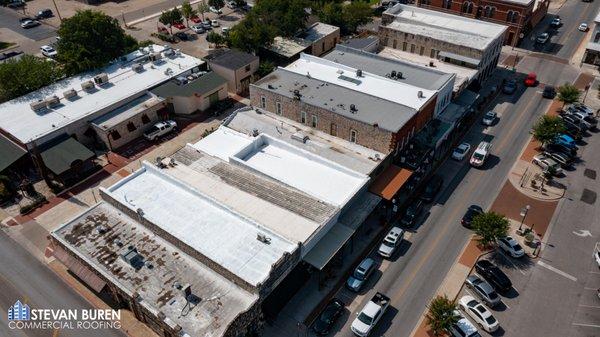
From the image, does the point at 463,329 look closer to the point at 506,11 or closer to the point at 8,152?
the point at 8,152

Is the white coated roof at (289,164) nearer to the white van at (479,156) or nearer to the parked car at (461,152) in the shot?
the parked car at (461,152)

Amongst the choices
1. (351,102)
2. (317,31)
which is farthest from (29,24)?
(351,102)

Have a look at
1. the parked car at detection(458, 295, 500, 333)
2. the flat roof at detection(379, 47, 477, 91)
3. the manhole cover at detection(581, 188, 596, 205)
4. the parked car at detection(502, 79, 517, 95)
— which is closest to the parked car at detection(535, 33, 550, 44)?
the parked car at detection(502, 79, 517, 95)

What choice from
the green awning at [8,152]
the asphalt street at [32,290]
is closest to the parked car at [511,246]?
the asphalt street at [32,290]

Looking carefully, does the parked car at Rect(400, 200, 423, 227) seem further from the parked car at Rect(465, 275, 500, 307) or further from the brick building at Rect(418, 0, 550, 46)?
the brick building at Rect(418, 0, 550, 46)

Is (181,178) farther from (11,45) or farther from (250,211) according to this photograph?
(11,45)

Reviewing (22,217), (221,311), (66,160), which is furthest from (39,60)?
(221,311)
